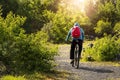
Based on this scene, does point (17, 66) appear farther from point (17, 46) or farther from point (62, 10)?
point (62, 10)

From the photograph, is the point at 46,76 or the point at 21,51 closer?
the point at 46,76

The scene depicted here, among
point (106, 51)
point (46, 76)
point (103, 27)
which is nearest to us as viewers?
point (46, 76)

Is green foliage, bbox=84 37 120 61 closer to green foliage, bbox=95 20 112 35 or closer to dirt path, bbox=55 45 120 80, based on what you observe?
dirt path, bbox=55 45 120 80

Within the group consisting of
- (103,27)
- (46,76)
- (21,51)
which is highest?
(103,27)

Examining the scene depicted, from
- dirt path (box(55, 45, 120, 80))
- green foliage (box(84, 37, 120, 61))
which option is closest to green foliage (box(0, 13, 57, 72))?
dirt path (box(55, 45, 120, 80))

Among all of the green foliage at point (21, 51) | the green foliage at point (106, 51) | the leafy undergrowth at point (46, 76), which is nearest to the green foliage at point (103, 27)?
the green foliage at point (106, 51)

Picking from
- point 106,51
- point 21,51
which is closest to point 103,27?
point 106,51

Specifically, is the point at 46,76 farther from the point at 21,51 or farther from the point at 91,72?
the point at 91,72

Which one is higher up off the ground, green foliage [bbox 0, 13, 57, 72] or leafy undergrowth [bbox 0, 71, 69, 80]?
green foliage [bbox 0, 13, 57, 72]

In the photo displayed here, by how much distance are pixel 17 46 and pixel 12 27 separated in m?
0.83

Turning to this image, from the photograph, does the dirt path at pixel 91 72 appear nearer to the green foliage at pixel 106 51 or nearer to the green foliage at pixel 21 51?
the green foliage at pixel 21 51

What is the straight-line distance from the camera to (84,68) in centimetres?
1725

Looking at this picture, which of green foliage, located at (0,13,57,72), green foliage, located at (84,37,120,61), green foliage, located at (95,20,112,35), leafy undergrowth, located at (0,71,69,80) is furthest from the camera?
green foliage, located at (95,20,112,35)

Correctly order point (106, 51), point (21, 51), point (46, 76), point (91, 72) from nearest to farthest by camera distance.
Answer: point (46, 76), point (21, 51), point (91, 72), point (106, 51)
